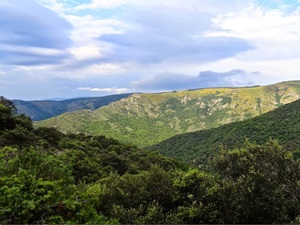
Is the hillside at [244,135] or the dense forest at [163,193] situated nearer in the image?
the dense forest at [163,193]

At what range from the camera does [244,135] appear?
16025cm

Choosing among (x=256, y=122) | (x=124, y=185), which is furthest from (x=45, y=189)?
(x=256, y=122)

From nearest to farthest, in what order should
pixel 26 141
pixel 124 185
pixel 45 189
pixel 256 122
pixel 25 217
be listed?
1. pixel 25 217
2. pixel 45 189
3. pixel 124 185
4. pixel 26 141
5. pixel 256 122

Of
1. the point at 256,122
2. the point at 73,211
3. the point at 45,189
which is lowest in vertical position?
the point at 256,122

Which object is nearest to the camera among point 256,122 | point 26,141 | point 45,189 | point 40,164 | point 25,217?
point 25,217

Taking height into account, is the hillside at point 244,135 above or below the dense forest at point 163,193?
below

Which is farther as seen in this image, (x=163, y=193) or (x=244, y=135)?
(x=244, y=135)

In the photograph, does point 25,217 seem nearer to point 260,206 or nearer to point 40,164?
point 40,164

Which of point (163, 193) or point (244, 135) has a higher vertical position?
point (163, 193)

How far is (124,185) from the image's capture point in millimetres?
21422

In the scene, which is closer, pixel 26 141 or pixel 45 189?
pixel 45 189

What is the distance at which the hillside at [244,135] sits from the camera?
141 metres

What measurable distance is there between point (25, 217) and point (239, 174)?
14.2 meters

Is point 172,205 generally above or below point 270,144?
below
